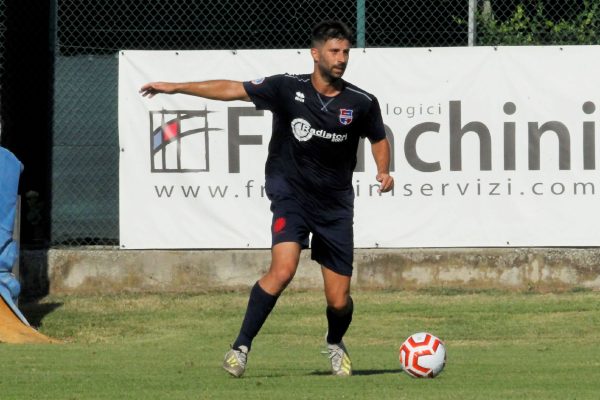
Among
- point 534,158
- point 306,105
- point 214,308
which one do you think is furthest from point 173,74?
point 306,105

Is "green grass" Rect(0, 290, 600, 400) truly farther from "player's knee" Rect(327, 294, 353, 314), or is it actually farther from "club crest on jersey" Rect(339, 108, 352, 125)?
"club crest on jersey" Rect(339, 108, 352, 125)

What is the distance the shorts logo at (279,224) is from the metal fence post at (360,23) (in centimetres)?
601

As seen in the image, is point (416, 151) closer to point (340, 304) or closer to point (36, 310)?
point (36, 310)

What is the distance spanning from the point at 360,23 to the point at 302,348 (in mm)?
4090

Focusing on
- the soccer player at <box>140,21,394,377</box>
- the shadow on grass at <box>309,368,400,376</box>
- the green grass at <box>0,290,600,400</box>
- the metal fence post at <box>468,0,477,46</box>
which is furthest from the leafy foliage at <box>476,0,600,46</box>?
the soccer player at <box>140,21,394,377</box>

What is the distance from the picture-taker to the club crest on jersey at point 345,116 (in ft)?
28.6

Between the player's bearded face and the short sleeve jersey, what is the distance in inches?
7.0

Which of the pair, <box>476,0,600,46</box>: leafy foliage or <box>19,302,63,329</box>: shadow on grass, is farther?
<box>476,0,600,46</box>: leafy foliage

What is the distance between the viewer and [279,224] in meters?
8.73

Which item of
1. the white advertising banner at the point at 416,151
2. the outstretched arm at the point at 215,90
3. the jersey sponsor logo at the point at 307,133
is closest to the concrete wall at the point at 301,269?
the white advertising banner at the point at 416,151

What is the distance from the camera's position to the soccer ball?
28.5 ft

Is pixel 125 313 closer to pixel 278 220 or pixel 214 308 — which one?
pixel 214 308

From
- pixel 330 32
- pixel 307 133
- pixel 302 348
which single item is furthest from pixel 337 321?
pixel 302 348

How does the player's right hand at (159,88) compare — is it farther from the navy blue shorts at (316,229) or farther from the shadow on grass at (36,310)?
the shadow on grass at (36,310)
